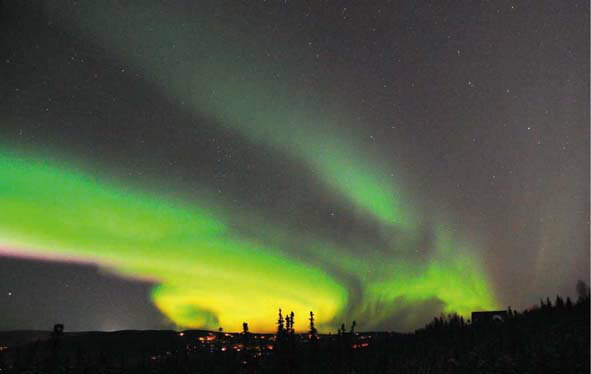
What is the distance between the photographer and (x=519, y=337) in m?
74.6

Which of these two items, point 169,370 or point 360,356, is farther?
A: point 360,356

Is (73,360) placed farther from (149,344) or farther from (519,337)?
(519,337)

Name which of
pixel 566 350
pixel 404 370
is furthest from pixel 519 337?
pixel 566 350

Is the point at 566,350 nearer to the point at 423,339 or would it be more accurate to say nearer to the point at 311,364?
the point at 311,364

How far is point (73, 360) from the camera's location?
579 feet

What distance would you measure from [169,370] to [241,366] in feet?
52.0

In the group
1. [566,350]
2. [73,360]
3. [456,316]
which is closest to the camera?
[566,350]

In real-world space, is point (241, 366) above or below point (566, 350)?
below

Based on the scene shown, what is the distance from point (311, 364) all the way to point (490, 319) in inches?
1510

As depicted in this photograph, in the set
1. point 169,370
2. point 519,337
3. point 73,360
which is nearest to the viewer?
point 519,337

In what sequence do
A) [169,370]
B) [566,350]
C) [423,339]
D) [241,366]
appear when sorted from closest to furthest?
[566,350] < [169,370] < [241,366] < [423,339]

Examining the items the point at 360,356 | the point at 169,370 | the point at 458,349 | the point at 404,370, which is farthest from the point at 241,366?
the point at 458,349

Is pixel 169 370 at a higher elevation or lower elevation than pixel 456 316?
lower

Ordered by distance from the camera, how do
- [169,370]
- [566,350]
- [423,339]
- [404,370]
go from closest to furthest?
1. [566,350]
2. [404,370]
3. [169,370]
4. [423,339]
